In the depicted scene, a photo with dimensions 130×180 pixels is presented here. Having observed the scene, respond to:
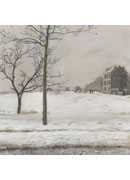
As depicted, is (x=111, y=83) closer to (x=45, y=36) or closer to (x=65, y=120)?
(x=65, y=120)

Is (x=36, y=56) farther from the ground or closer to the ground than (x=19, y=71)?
farther from the ground

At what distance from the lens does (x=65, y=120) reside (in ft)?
10.2

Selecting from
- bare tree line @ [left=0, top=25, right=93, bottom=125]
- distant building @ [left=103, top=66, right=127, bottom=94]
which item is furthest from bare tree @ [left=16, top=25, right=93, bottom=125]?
distant building @ [left=103, top=66, right=127, bottom=94]

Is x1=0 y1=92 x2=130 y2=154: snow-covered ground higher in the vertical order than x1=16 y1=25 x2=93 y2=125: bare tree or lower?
lower

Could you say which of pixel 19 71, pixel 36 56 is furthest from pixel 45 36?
pixel 19 71

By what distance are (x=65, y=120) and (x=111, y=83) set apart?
427 millimetres

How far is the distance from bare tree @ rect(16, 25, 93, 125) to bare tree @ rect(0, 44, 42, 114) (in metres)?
0.05

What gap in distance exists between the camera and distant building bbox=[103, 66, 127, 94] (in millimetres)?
3100

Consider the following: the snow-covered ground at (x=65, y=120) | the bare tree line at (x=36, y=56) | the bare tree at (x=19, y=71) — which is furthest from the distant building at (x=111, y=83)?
the bare tree at (x=19, y=71)

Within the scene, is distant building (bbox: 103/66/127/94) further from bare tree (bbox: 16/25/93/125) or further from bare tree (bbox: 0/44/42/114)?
bare tree (bbox: 0/44/42/114)
